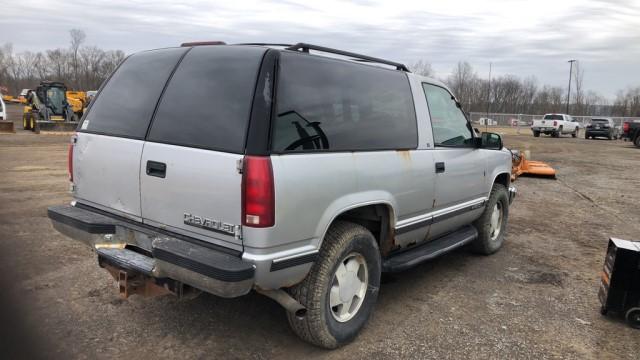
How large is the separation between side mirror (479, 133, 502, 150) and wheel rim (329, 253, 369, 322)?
7.43ft

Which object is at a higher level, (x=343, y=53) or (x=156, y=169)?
(x=343, y=53)

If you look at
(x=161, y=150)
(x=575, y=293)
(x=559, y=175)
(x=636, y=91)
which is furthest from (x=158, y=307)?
(x=636, y=91)

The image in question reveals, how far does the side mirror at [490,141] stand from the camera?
200 inches

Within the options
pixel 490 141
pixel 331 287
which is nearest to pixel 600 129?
pixel 490 141

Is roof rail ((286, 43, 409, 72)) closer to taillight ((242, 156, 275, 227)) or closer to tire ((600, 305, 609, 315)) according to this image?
taillight ((242, 156, 275, 227))

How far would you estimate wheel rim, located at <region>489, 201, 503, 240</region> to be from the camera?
575 centimetres

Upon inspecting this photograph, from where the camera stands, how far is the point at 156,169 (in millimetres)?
3021

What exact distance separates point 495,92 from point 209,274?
93.3m

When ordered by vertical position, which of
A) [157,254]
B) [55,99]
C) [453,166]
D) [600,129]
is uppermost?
[55,99]

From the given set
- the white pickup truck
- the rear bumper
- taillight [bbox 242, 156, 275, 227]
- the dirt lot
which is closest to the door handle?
the rear bumper

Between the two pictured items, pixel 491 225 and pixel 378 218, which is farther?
pixel 491 225

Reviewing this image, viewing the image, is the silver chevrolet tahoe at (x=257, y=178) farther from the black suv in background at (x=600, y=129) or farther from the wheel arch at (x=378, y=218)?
the black suv in background at (x=600, y=129)

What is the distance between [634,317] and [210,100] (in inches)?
151

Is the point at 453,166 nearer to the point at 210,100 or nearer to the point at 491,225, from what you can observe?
the point at 491,225
